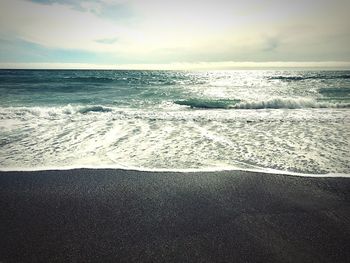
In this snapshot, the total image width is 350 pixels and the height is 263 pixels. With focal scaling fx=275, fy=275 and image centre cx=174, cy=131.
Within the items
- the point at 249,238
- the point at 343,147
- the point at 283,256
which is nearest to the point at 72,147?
the point at 249,238

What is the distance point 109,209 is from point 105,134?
13.5 feet

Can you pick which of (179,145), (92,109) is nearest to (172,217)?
(179,145)

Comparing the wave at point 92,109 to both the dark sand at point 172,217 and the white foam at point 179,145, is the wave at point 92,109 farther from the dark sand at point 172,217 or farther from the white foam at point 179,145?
the dark sand at point 172,217

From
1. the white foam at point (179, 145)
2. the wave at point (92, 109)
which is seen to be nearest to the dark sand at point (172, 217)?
the white foam at point (179, 145)

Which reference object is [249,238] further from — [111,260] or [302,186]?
[302,186]

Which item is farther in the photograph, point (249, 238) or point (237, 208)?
point (237, 208)

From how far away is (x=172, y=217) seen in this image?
10.6 feet

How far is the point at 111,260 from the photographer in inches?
101

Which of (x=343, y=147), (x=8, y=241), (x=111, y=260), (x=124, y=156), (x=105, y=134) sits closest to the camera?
(x=111, y=260)

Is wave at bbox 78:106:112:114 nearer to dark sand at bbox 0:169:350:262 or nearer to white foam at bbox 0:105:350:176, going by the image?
white foam at bbox 0:105:350:176

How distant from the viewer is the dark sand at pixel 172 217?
264cm

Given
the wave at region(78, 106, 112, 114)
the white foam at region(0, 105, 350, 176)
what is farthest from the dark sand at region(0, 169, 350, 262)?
the wave at region(78, 106, 112, 114)

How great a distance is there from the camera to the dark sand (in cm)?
264

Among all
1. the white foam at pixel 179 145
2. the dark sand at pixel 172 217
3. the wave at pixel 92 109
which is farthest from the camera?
the wave at pixel 92 109
